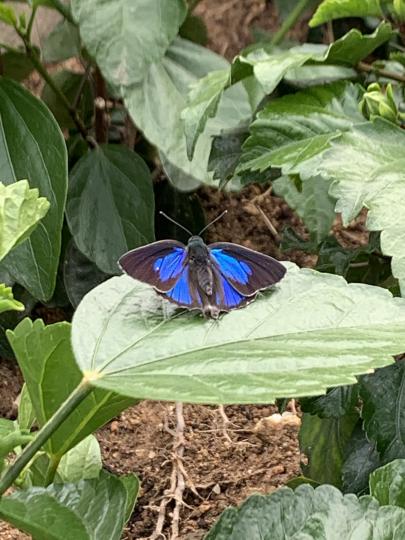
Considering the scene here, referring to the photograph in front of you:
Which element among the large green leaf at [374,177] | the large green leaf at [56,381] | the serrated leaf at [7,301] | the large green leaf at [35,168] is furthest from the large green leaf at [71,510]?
the large green leaf at [35,168]

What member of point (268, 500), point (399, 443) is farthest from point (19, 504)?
point (399, 443)

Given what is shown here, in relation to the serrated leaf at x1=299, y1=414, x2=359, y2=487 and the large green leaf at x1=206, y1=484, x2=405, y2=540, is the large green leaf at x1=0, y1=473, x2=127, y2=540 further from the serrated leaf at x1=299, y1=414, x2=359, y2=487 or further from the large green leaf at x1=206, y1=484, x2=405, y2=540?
the serrated leaf at x1=299, y1=414, x2=359, y2=487

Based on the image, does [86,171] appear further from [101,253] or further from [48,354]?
[48,354]

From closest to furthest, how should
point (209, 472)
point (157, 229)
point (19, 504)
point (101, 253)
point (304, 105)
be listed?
point (19, 504)
point (304, 105)
point (209, 472)
point (101, 253)
point (157, 229)

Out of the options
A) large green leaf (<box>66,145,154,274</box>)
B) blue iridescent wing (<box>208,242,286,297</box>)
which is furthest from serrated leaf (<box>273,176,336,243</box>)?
blue iridescent wing (<box>208,242,286,297</box>)

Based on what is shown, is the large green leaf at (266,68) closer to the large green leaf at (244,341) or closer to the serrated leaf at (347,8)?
the serrated leaf at (347,8)

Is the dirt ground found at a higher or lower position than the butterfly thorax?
lower
